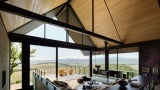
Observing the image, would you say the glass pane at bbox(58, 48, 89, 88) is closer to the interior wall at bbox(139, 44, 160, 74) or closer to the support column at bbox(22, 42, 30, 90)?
the support column at bbox(22, 42, 30, 90)

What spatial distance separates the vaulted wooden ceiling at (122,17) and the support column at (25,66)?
99 cm

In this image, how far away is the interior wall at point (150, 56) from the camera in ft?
24.2

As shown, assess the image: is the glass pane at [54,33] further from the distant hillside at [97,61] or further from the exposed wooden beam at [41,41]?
the distant hillside at [97,61]

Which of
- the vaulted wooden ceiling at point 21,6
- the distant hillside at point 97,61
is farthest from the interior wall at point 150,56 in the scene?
the vaulted wooden ceiling at point 21,6

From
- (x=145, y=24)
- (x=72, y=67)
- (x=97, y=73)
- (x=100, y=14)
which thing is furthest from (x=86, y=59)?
(x=145, y=24)

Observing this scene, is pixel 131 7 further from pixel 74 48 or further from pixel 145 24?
pixel 74 48

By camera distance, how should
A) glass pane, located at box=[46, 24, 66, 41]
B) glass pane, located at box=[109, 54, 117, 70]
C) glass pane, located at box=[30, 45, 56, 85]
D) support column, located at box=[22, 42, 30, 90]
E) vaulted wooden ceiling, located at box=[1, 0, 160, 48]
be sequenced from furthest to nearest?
glass pane, located at box=[109, 54, 117, 70] → glass pane, located at box=[46, 24, 66, 41] → glass pane, located at box=[30, 45, 56, 85] → support column, located at box=[22, 42, 30, 90] → vaulted wooden ceiling, located at box=[1, 0, 160, 48]

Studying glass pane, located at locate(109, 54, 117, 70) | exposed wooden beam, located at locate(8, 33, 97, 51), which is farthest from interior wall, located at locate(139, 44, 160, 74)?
exposed wooden beam, located at locate(8, 33, 97, 51)

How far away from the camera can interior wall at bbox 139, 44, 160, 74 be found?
24.2ft

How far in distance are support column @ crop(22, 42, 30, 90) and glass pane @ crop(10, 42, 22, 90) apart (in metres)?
0.12

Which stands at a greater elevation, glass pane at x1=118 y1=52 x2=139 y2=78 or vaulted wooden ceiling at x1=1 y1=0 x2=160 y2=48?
vaulted wooden ceiling at x1=1 y1=0 x2=160 y2=48

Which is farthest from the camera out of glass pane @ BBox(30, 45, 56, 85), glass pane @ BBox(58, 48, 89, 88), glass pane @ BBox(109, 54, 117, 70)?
glass pane @ BBox(109, 54, 117, 70)

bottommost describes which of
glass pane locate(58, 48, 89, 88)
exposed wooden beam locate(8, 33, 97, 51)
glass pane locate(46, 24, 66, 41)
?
glass pane locate(58, 48, 89, 88)

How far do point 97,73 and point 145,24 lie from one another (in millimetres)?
3205
